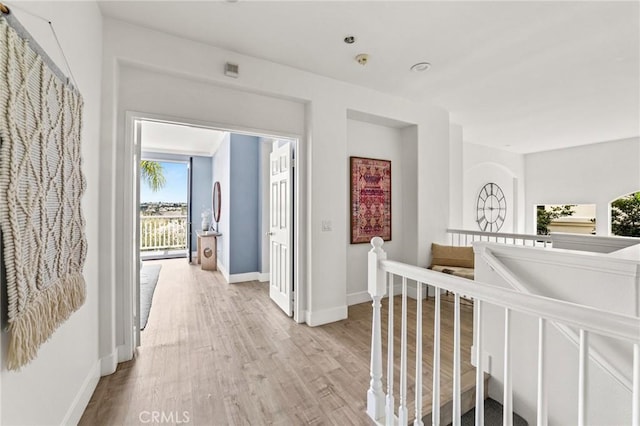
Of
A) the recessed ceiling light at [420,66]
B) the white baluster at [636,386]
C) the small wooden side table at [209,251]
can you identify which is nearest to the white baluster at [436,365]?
the white baluster at [636,386]

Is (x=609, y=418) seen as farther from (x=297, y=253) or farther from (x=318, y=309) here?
(x=297, y=253)

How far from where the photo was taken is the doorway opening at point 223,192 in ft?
7.70

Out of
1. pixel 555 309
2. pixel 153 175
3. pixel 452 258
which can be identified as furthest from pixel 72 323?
pixel 153 175

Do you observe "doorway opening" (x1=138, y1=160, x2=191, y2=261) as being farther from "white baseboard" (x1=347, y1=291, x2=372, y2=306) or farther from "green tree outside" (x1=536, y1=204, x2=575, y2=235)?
"green tree outside" (x1=536, y1=204, x2=575, y2=235)

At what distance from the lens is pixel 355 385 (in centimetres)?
194

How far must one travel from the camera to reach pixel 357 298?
11.9 ft

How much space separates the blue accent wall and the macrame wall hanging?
333 cm

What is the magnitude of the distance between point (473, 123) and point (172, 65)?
4.47 m

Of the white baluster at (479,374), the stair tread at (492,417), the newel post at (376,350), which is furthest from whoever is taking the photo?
the stair tread at (492,417)

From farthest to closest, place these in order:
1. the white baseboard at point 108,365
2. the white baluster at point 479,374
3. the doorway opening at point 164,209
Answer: the doorway opening at point 164,209
the white baseboard at point 108,365
the white baluster at point 479,374

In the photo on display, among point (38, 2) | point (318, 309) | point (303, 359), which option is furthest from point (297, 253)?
point (38, 2)

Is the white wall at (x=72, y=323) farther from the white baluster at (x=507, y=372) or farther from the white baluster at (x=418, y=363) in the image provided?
the white baluster at (x=507, y=372)

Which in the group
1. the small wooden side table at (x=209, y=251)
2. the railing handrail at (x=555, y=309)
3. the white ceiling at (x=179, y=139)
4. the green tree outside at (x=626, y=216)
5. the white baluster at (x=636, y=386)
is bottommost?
the small wooden side table at (x=209, y=251)

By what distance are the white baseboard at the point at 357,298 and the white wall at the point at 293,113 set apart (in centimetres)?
47
